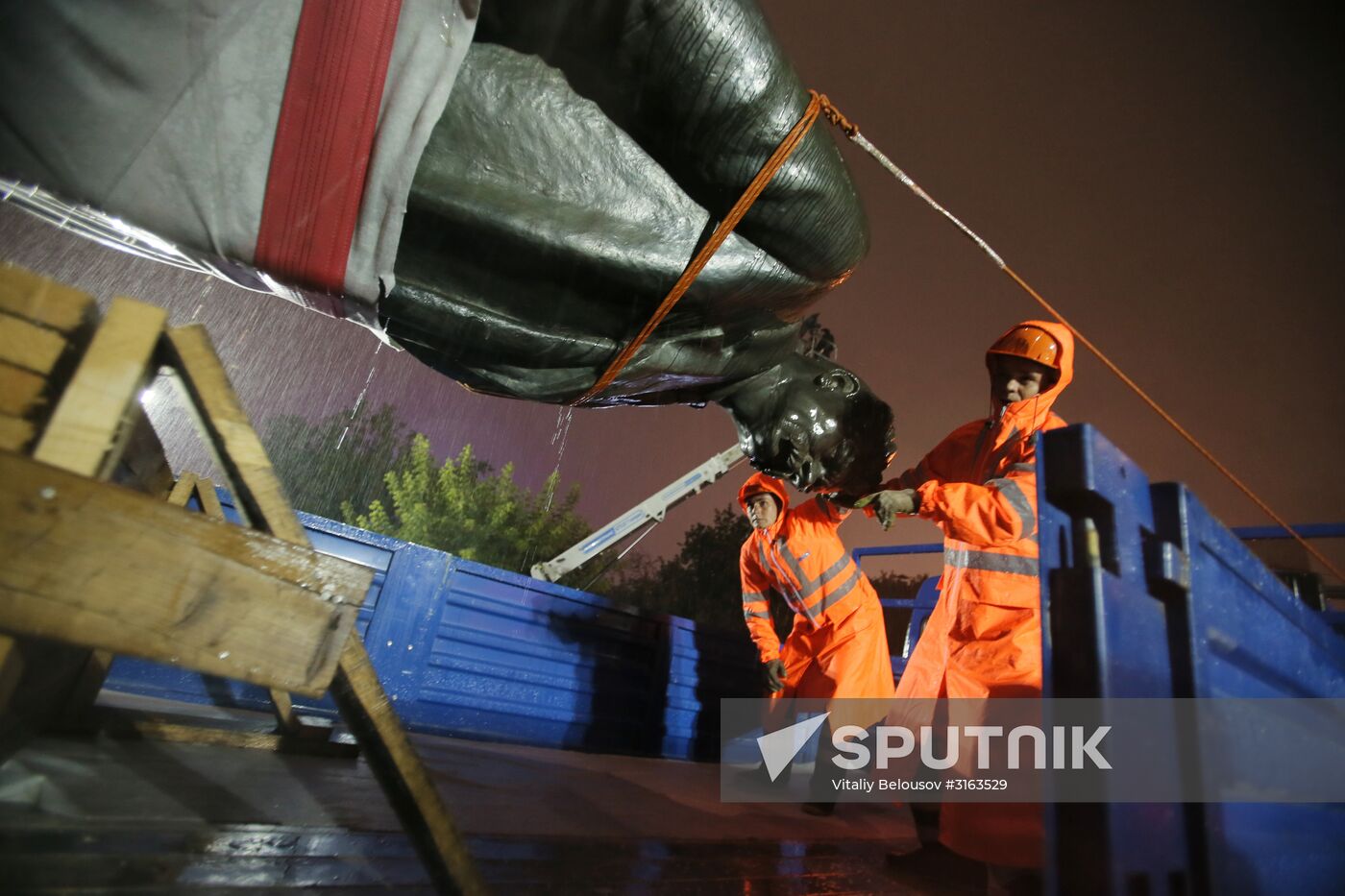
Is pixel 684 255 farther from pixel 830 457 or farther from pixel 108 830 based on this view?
pixel 108 830

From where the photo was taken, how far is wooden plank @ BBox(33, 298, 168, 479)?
82 cm

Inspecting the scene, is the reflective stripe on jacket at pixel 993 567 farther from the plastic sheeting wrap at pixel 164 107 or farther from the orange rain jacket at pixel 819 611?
the plastic sheeting wrap at pixel 164 107

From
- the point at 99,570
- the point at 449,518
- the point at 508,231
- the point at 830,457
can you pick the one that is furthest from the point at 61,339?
the point at 449,518

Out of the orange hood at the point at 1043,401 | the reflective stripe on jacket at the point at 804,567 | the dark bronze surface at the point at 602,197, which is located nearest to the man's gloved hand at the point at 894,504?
the orange hood at the point at 1043,401

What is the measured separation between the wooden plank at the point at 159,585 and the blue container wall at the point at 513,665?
131 inches

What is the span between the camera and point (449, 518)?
83.3 feet

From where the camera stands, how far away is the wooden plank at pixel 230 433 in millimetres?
1041

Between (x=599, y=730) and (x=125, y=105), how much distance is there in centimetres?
515

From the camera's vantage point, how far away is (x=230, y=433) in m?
1.08

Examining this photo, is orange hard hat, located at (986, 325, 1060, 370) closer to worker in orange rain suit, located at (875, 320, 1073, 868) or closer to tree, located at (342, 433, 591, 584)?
worker in orange rain suit, located at (875, 320, 1073, 868)

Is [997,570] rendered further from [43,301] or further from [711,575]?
[711,575]

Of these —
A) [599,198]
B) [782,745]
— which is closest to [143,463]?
[599,198]

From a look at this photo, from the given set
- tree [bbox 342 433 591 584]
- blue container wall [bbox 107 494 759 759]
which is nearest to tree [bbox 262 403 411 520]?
tree [bbox 342 433 591 584]

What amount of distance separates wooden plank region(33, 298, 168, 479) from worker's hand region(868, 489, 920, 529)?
7.75ft
